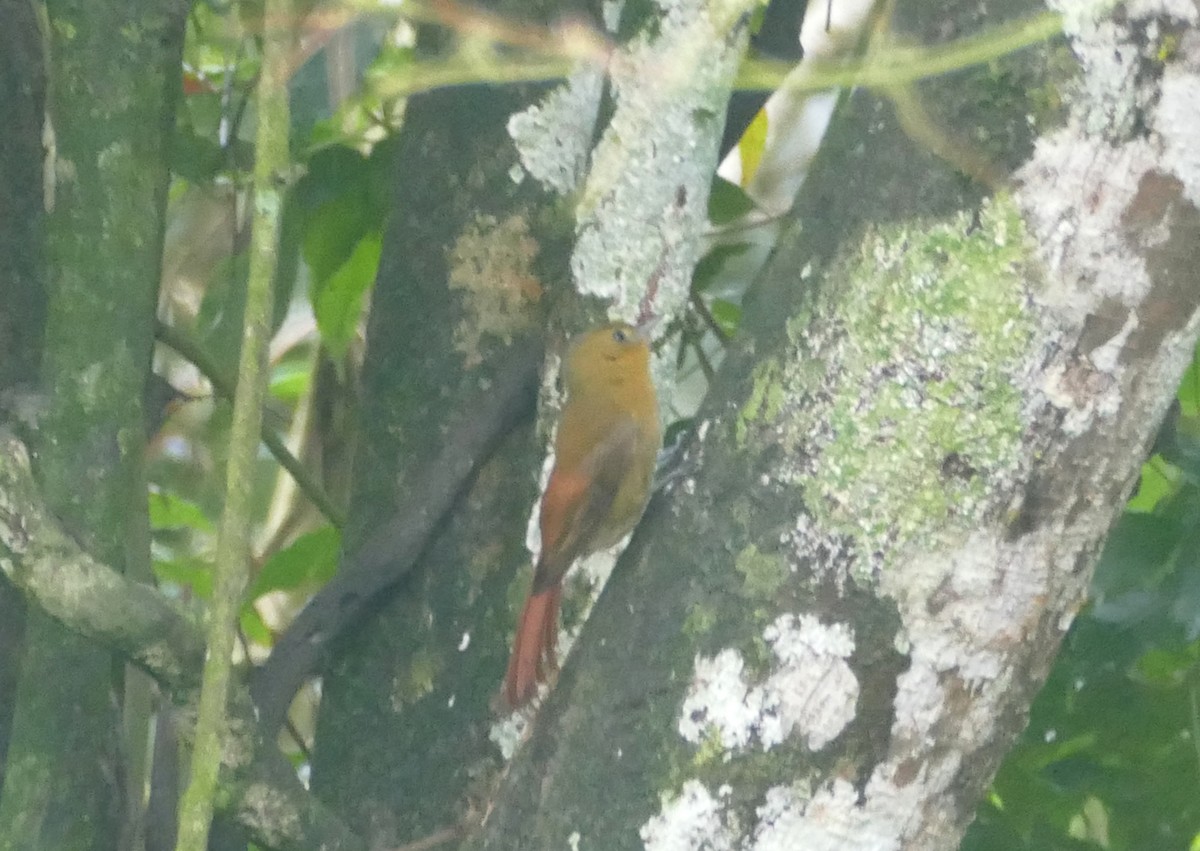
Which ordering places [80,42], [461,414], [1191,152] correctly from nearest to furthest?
[1191,152] → [80,42] → [461,414]

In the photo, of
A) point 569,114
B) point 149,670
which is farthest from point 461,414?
point 149,670

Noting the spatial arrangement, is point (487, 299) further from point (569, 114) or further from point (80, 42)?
point (80, 42)

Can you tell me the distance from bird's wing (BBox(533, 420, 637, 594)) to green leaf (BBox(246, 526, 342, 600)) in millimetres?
549

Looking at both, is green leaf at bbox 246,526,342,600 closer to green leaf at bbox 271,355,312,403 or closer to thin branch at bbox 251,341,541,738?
thin branch at bbox 251,341,541,738

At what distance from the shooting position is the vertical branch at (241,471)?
3.38 feet

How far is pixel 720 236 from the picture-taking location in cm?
197

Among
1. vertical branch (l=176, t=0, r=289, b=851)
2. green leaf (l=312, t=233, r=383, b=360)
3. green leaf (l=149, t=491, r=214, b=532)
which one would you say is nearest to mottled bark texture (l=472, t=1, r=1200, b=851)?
vertical branch (l=176, t=0, r=289, b=851)

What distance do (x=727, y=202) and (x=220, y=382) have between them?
70 cm

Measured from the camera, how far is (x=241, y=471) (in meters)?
1.05

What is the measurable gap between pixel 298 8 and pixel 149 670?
0.63 m

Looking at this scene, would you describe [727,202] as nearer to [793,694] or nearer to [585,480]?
[585,480]

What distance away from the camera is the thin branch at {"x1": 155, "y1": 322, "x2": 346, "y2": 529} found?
1834mm

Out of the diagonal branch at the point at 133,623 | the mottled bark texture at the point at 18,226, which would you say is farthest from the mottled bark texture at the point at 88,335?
the mottled bark texture at the point at 18,226

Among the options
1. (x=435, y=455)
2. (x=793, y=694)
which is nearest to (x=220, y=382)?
(x=435, y=455)
